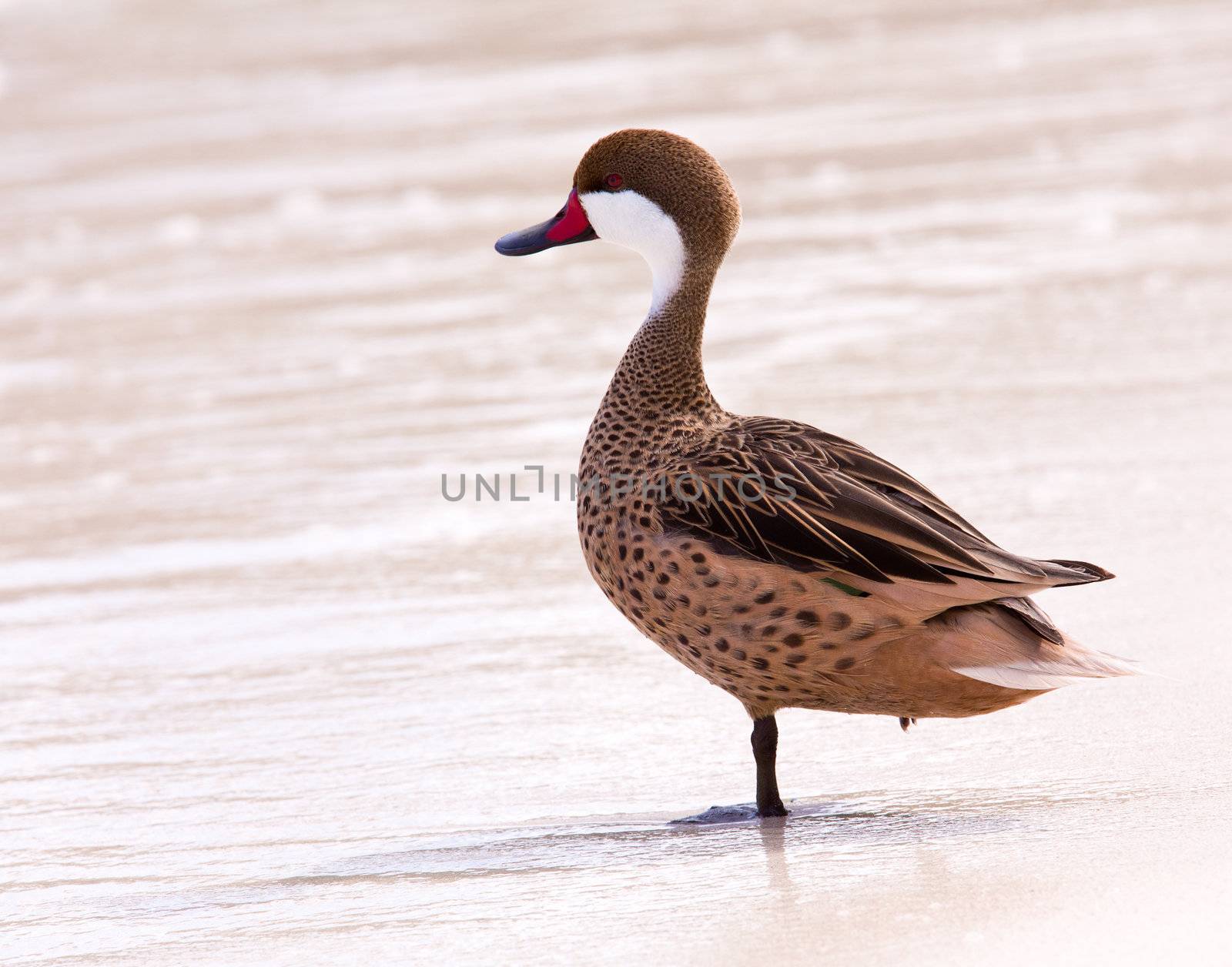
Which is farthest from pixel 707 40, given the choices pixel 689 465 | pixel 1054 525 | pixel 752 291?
pixel 689 465

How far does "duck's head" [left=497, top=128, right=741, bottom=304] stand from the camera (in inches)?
165

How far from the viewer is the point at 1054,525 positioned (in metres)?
5.12

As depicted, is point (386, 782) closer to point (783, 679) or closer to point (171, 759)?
point (171, 759)

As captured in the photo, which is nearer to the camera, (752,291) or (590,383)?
(590,383)

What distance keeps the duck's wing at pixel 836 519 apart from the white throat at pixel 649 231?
0.60 meters

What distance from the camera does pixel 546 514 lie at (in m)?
5.73

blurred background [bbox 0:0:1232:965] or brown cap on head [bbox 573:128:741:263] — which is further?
brown cap on head [bbox 573:128:741:263]

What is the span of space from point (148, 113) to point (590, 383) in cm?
844

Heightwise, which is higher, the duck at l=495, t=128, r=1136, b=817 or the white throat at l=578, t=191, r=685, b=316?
the white throat at l=578, t=191, r=685, b=316

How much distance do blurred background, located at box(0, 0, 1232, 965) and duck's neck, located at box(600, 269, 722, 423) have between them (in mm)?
718

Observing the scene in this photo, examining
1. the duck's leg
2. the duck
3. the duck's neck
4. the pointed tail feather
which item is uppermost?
the duck's neck

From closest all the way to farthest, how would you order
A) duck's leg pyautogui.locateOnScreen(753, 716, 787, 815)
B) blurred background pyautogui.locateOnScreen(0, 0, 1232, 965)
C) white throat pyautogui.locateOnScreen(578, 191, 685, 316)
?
blurred background pyautogui.locateOnScreen(0, 0, 1232, 965)
duck's leg pyautogui.locateOnScreen(753, 716, 787, 815)
white throat pyautogui.locateOnScreen(578, 191, 685, 316)

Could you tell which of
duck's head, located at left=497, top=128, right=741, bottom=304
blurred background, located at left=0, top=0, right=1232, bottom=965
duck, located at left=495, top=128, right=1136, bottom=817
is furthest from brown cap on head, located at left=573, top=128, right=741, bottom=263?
blurred background, located at left=0, top=0, right=1232, bottom=965

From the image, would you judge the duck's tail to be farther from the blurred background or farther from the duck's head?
the duck's head
